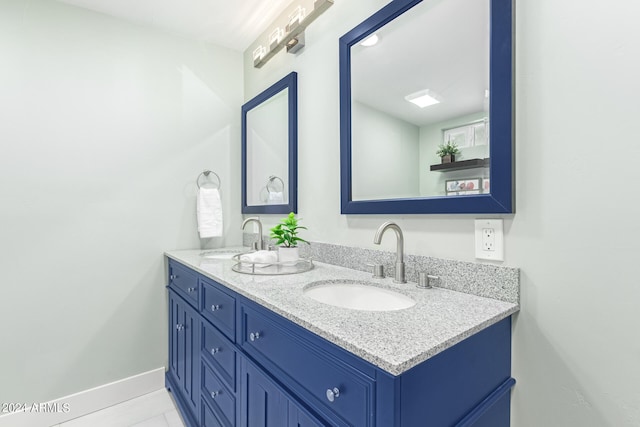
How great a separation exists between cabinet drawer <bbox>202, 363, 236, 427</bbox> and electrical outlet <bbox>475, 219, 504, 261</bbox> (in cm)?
100

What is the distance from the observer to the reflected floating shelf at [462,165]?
0.96 meters

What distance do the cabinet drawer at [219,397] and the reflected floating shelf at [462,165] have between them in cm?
110

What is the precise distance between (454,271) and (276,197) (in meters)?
1.21

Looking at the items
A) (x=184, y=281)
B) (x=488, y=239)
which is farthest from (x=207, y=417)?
(x=488, y=239)

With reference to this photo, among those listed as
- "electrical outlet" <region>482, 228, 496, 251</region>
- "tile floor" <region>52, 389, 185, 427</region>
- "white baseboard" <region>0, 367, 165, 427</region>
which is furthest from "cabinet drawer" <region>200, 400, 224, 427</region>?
"electrical outlet" <region>482, 228, 496, 251</region>

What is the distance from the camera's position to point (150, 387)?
199cm

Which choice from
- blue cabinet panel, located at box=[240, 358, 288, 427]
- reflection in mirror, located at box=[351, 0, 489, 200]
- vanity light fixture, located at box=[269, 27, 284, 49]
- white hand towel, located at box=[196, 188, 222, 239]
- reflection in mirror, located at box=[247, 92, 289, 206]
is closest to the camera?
blue cabinet panel, located at box=[240, 358, 288, 427]

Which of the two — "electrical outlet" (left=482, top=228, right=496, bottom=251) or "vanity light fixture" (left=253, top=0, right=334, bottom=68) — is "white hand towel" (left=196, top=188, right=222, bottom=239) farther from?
"electrical outlet" (left=482, top=228, right=496, bottom=251)

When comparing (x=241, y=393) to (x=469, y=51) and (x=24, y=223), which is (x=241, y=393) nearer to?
(x=469, y=51)

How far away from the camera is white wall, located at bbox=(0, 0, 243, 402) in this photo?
1.65m

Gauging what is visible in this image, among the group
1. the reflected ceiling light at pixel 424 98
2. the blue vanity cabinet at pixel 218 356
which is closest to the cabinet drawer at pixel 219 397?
the blue vanity cabinet at pixel 218 356

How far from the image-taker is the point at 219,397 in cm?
126

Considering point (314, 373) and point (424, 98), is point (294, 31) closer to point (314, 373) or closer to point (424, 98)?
Answer: point (424, 98)

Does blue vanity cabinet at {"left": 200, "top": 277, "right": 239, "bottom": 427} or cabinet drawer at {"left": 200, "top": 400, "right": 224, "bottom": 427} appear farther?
cabinet drawer at {"left": 200, "top": 400, "right": 224, "bottom": 427}
